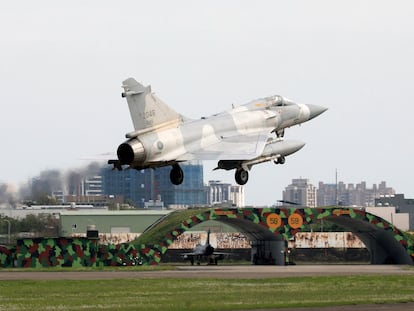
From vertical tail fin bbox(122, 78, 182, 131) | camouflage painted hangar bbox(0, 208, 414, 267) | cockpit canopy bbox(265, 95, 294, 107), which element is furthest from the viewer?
camouflage painted hangar bbox(0, 208, 414, 267)

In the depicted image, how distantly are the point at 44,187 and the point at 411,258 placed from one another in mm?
47352

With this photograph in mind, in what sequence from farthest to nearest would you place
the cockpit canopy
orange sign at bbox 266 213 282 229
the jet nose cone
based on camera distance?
orange sign at bbox 266 213 282 229, the jet nose cone, the cockpit canopy

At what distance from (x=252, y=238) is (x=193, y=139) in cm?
6679

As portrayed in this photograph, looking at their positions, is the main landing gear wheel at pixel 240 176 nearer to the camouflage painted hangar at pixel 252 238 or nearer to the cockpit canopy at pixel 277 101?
the cockpit canopy at pixel 277 101

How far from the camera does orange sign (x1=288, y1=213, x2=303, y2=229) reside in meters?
118

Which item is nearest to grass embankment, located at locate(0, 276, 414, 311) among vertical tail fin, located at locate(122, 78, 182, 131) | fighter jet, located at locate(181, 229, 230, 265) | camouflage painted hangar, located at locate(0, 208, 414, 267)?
vertical tail fin, located at locate(122, 78, 182, 131)

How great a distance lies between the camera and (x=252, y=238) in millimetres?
129250

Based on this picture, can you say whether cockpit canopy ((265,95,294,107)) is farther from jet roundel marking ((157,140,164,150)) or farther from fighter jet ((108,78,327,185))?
jet roundel marking ((157,140,164,150))

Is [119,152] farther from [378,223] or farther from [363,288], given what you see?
[378,223]

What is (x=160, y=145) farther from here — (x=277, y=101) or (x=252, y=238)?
(x=252, y=238)

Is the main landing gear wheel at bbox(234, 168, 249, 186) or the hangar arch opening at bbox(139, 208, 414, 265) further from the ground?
the main landing gear wheel at bbox(234, 168, 249, 186)

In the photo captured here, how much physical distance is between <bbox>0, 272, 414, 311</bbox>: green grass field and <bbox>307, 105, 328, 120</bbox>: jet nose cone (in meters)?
11.0

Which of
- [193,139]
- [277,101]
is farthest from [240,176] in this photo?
[277,101]

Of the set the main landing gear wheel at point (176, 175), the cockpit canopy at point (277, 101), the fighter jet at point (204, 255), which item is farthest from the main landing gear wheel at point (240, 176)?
the fighter jet at point (204, 255)
